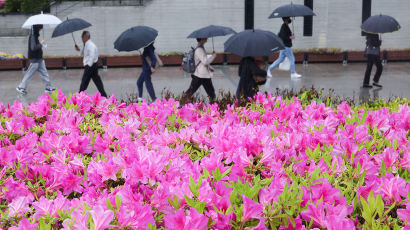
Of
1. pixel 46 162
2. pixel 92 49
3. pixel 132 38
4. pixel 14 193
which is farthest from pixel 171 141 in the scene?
Answer: pixel 92 49

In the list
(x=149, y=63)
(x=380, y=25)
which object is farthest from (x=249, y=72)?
(x=380, y=25)

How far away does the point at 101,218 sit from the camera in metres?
2.05

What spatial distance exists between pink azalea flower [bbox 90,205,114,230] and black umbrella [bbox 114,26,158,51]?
8902mm

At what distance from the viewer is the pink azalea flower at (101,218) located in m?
2.04

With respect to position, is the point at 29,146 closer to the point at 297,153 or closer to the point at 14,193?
the point at 14,193

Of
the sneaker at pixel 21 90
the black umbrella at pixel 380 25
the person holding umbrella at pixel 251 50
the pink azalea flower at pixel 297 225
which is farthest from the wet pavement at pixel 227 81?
the pink azalea flower at pixel 297 225

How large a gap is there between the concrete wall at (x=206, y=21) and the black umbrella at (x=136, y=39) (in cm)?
1145

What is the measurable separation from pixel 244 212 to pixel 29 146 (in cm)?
189

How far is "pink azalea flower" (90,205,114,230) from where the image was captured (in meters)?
2.04

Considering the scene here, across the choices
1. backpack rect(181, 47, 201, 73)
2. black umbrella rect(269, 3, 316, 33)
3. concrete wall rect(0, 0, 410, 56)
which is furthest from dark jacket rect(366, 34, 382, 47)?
concrete wall rect(0, 0, 410, 56)

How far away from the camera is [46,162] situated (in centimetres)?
327

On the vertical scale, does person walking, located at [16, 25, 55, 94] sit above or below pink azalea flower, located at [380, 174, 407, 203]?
below

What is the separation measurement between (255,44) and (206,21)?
1483 centimetres

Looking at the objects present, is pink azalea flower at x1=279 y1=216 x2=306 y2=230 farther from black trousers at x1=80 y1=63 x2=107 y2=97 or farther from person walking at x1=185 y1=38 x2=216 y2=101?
black trousers at x1=80 y1=63 x2=107 y2=97
